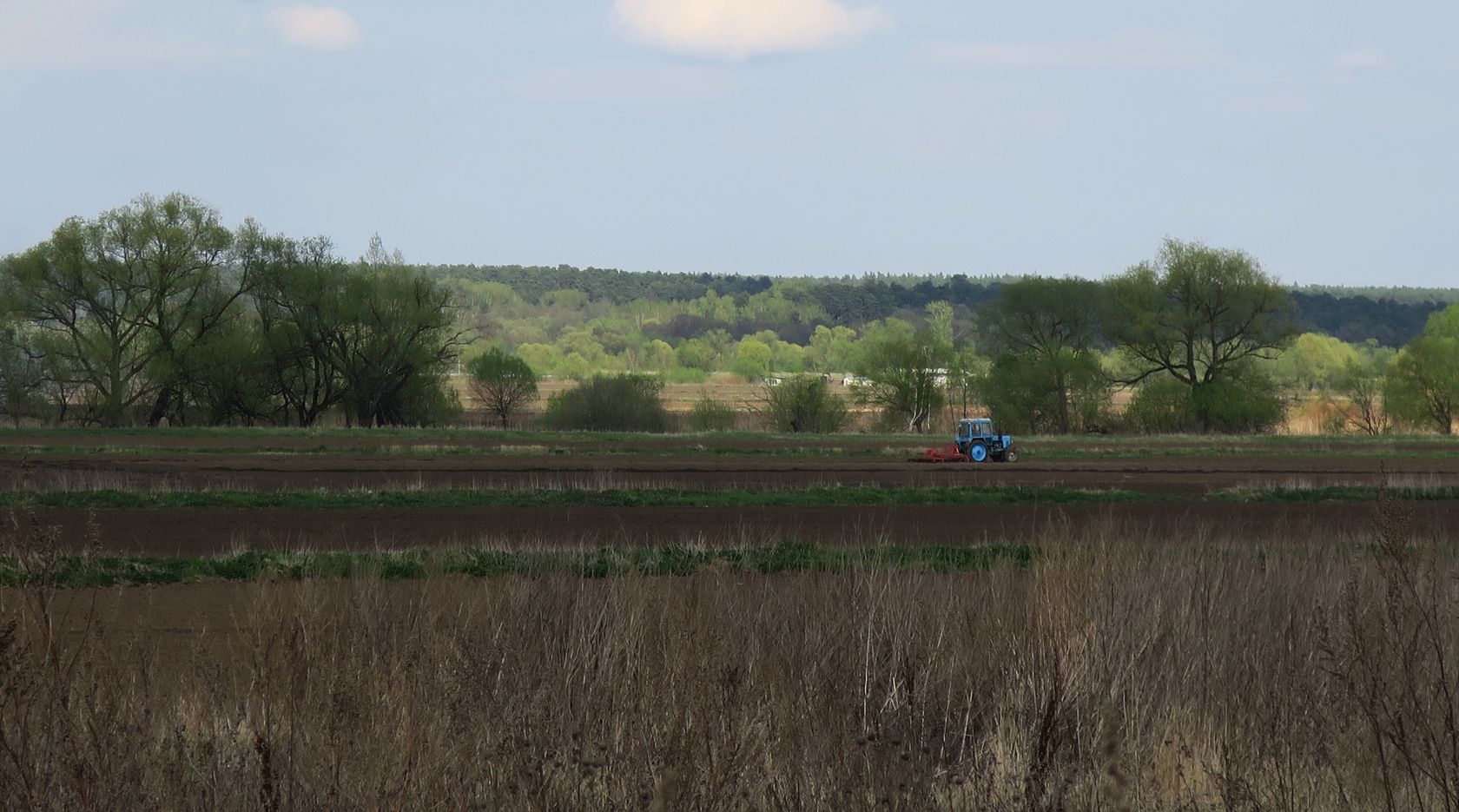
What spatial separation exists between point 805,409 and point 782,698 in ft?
215

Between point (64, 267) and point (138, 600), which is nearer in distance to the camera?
point (138, 600)

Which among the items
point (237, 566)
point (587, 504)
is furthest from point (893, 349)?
point (237, 566)

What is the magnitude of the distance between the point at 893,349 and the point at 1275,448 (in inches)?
1001

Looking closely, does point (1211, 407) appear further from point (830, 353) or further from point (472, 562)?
point (830, 353)

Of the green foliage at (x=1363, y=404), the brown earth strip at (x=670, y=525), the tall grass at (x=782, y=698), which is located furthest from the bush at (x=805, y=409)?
the tall grass at (x=782, y=698)

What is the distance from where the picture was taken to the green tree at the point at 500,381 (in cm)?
7256

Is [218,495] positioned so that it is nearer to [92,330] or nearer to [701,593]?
[701,593]

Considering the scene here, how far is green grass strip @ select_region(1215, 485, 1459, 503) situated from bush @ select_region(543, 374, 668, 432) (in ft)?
133

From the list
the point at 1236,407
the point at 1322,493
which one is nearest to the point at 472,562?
the point at 1322,493

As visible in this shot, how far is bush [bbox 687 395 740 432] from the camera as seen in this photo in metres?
73.1

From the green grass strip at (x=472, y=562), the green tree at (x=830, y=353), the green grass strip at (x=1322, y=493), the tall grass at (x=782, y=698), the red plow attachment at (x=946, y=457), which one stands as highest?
the green tree at (x=830, y=353)

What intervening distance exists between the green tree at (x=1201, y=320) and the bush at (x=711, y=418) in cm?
2252

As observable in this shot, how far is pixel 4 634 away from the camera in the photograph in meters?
5.44

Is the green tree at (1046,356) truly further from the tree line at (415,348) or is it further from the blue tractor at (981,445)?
the blue tractor at (981,445)
